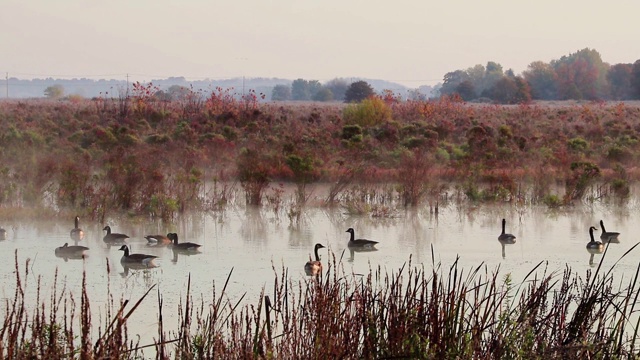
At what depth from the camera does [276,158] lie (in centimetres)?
2355

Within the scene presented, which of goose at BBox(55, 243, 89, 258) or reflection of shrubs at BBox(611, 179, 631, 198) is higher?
reflection of shrubs at BBox(611, 179, 631, 198)

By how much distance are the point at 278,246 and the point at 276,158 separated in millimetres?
9264

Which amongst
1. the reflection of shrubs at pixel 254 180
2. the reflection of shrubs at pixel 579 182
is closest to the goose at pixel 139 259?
the reflection of shrubs at pixel 254 180

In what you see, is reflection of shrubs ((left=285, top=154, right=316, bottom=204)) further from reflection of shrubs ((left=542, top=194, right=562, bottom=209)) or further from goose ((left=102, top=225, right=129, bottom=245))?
goose ((left=102, top=225, right=129, bottom=245))

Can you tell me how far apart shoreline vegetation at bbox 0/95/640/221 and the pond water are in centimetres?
86

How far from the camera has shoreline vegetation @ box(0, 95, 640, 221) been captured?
19000 mm

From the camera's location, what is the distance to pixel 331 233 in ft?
53.2

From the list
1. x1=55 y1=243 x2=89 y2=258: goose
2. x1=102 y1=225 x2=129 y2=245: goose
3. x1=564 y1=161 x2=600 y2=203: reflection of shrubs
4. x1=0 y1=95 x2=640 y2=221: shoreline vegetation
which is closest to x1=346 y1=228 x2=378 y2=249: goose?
x1=102 y1=225 x2=129 y2=245: goose

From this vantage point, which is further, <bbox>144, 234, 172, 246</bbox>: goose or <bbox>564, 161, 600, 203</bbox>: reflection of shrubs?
<bbox>564, 161, 600, 203</bbox>: reflection of shrubs

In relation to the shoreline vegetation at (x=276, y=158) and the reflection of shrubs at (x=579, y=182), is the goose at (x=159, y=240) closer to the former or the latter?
the shoreline vegetation at (x=276, y=158)

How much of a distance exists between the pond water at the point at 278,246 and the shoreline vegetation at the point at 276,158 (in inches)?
33.9

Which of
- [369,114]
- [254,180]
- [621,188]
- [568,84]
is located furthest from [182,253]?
[568,84]

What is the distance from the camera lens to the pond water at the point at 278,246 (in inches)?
433

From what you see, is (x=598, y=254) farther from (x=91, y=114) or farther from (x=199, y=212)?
(x=91, y=114)
